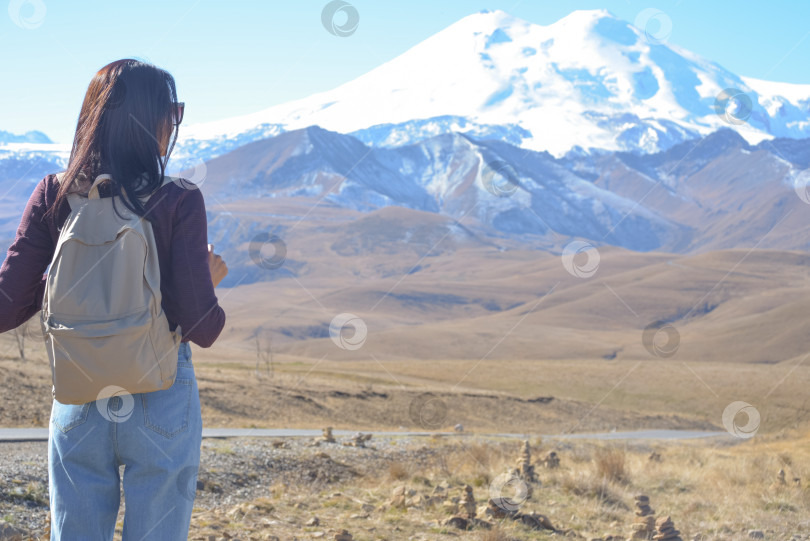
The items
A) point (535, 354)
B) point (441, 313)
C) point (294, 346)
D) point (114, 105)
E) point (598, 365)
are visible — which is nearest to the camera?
point (114, 105)

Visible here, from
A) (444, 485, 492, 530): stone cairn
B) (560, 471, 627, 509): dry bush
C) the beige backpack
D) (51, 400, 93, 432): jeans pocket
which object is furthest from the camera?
(560, 471, 627, 509): dry bush

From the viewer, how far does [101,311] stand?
221 cm

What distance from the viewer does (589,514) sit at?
24.8ft

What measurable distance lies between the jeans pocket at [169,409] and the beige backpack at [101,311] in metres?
0.07

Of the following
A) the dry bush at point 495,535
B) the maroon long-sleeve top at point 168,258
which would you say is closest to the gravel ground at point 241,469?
the dry bush at point 495,535

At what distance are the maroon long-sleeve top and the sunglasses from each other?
276 millimetres

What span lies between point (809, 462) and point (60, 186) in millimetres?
13205

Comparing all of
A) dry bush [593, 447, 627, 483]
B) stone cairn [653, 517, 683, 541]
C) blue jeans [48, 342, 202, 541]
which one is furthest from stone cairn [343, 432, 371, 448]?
blue jeans [48, 342, 202, 541]

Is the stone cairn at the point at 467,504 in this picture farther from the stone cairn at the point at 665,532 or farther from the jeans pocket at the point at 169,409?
the jeans pocket at the point at 169,409

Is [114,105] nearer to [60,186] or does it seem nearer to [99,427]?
[60,186]

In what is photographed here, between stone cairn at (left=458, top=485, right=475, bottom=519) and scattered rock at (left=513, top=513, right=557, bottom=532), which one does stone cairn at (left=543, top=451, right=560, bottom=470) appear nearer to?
scattered rock at (left=513, top=513, right=557, bottom=532)

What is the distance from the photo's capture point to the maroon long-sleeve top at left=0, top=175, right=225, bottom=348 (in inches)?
95.0

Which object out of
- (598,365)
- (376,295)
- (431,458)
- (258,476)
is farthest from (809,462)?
(376,295)

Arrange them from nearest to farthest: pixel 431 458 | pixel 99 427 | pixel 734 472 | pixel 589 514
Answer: pixel 99 427 < pixel 589 514 < pixel 734 472 < pixel 431 458
